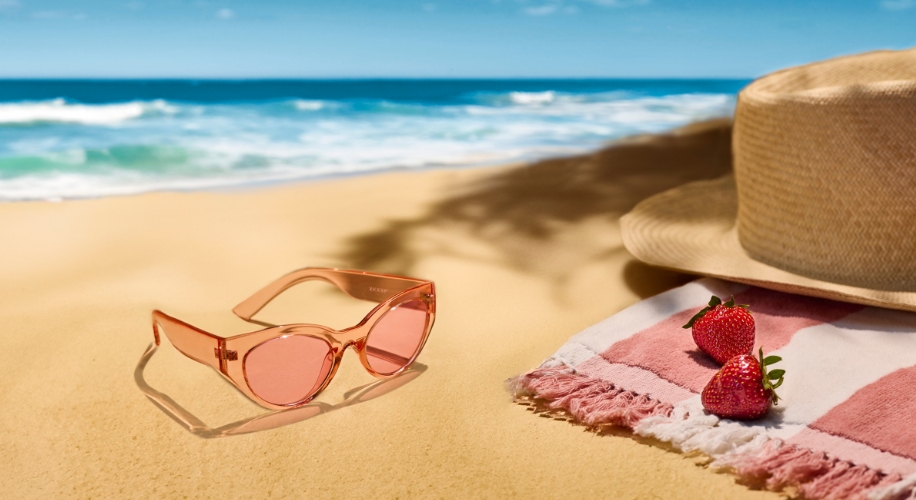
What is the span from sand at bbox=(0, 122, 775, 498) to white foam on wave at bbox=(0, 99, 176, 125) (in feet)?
20.6

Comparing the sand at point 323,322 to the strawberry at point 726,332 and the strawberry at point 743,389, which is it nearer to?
the strawberry at point 743,389

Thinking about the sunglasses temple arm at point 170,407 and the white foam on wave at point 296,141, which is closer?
the sunglasses temple arm at point 170,407

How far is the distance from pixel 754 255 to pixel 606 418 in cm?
80

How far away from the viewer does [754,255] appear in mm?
1586

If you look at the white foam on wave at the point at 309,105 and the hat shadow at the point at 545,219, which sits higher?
the white foam on wave at the point at 309,105

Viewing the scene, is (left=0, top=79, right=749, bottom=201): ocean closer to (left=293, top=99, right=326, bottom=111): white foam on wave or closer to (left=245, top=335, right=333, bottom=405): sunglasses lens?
(left=293, top=99, right=326, bottom=111): white foam on wave

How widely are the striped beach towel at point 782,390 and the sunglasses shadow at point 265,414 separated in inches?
8.8

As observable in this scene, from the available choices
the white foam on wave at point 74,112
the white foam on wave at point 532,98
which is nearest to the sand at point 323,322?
the white foam on wave at point 74,112

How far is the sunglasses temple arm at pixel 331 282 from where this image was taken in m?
1.41

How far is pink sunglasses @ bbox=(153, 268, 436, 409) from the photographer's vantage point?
3.22 feet

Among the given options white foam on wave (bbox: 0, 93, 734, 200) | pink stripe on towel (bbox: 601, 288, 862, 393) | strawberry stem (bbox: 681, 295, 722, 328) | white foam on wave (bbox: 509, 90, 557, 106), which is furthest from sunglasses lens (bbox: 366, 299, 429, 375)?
white foam on wave (bbox: 509, 90, 557, 106)

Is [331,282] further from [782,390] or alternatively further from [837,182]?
[837,182]

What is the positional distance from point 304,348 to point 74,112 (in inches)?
360

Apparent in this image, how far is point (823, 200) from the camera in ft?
4.70
